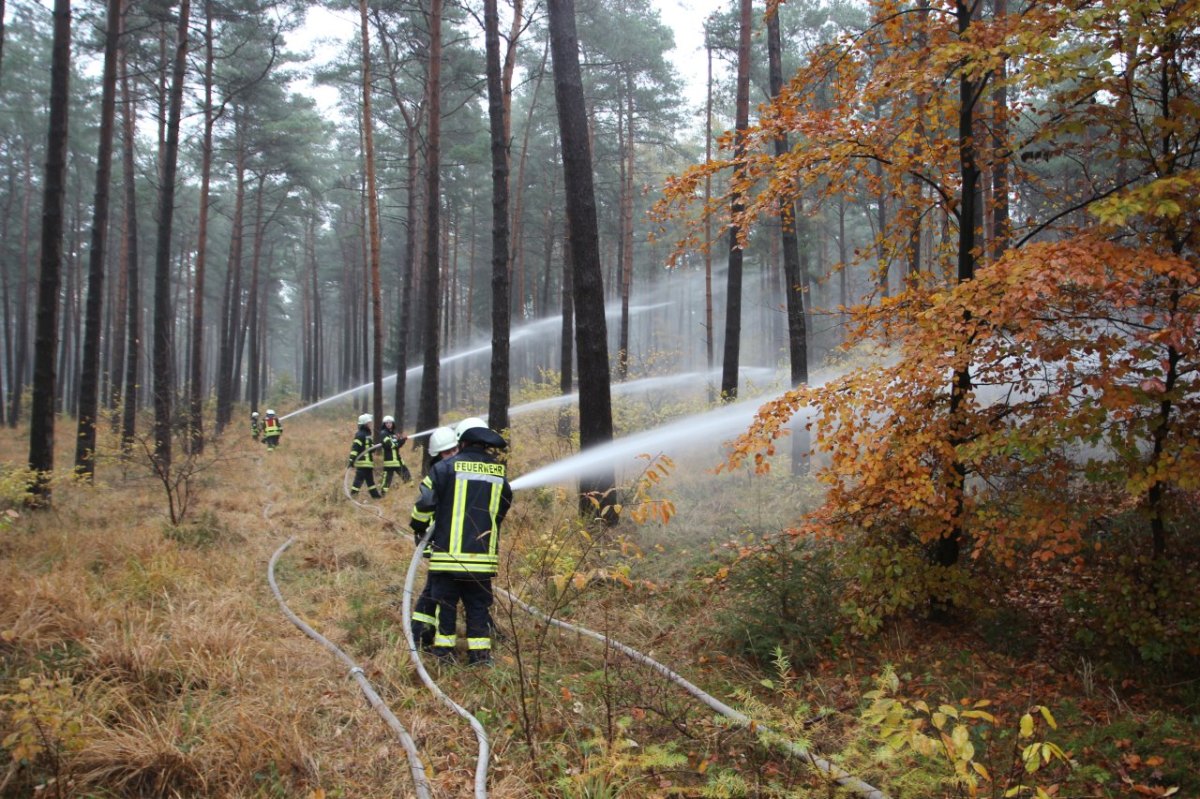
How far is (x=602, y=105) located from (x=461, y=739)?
80.3 ft

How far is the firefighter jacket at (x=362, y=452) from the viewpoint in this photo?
474 inches

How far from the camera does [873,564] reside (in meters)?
4.95

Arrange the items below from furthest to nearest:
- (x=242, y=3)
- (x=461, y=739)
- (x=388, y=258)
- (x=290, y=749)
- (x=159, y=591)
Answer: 1. (x=388, y=258)
2. (x=242, y=3)
3. (x=159, y=591)
4. (x=461, y=739)
5. (x=290, y=749)

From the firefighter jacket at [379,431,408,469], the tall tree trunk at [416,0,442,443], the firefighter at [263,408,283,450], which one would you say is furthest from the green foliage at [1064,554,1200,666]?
the firefighter at [263,408,283,450]

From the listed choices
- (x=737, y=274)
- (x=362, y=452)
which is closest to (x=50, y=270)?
(x=362, y=452)

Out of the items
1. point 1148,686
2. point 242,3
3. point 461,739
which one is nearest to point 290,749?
point 461,739

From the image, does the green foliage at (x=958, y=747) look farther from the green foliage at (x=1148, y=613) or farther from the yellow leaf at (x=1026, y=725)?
the green foliage at (x=1148, y=613)

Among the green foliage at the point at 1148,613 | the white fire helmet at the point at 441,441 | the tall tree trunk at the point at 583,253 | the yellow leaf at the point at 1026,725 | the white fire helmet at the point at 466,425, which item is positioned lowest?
the green foliage at the point at 1148,613

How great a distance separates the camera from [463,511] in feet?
16.6

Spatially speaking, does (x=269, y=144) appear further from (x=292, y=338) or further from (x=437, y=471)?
(x=292, y=338)

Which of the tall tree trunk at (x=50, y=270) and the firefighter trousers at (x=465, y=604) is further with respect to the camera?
Result: the tall tree trunk at (x=50, y=270)

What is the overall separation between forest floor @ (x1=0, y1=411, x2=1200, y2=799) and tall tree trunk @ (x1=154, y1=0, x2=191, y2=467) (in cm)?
475

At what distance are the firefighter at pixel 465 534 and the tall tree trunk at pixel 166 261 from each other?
873cm

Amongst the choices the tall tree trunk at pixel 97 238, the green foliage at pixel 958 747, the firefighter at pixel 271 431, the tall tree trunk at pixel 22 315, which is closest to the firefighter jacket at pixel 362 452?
the tall tree trunk at pixel 97 238
